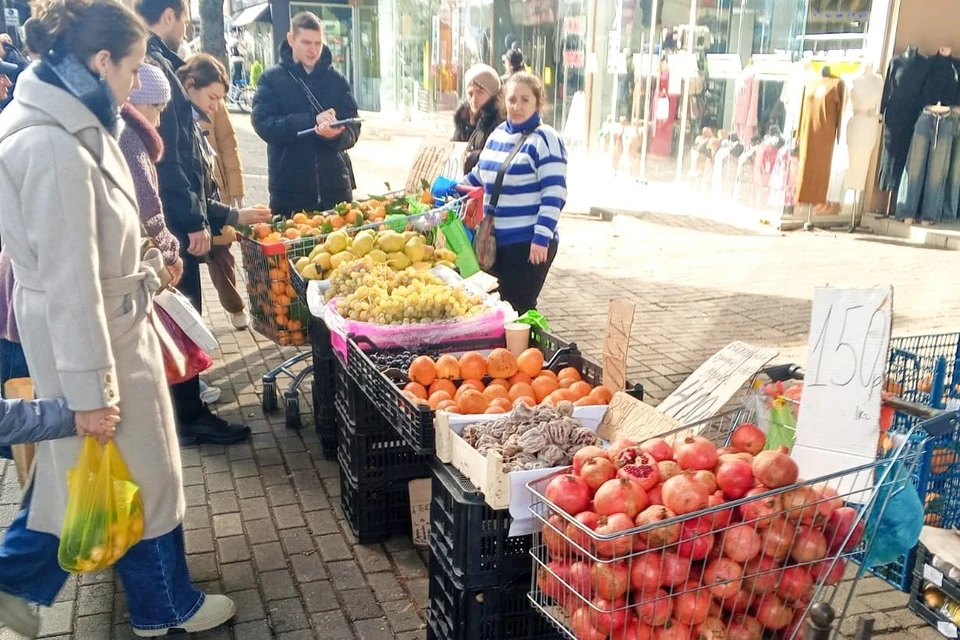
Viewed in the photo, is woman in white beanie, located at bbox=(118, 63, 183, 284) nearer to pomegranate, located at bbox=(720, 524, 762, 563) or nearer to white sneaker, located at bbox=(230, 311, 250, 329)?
pomegranate, located at bbox=(720, 524, 762, 563)

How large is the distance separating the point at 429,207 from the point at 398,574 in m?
2.36

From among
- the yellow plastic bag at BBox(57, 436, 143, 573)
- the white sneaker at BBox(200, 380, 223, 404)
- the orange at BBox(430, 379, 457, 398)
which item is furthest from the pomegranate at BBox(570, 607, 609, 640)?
the white sneaker at BBox(200, 380, 223, 404)

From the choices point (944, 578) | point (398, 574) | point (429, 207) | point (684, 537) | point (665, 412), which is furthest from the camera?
point (429, 207)

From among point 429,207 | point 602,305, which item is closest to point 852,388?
point 429,207

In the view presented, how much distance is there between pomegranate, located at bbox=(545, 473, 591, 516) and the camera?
2160 mm

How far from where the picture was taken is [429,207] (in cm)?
520

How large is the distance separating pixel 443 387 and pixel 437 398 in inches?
6.1

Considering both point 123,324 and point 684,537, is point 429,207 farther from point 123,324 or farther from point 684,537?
point 684,537

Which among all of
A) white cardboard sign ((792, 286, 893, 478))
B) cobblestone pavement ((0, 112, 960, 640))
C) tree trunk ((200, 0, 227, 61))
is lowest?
cobblestone pavement ((0, 112, 960, 640))

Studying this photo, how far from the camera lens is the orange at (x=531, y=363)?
127 inches

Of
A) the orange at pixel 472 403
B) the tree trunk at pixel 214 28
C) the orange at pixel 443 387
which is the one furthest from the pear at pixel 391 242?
the tree trunk at pixel 214 28

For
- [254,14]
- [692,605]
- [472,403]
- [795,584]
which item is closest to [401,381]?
[472,403]

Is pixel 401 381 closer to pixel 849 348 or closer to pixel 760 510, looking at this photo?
pixel 760 510

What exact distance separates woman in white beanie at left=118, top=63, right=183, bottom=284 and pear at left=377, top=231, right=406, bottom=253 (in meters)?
1.15
